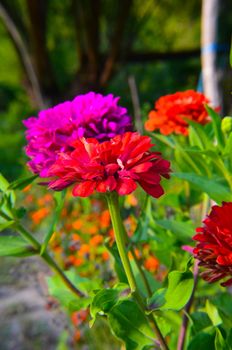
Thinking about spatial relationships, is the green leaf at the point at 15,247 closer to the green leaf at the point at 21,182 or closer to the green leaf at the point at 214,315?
the green leaf at the point at 21,182

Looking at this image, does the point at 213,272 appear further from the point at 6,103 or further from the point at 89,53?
the point at 6,103

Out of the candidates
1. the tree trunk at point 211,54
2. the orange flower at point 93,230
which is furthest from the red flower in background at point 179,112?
the orange flower at point 93,230

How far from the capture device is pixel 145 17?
6.48 meters

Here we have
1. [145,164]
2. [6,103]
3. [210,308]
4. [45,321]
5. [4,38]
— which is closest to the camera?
[145,164]

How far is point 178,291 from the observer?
21.7 inches

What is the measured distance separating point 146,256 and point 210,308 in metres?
0.76

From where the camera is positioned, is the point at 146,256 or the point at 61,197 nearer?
the point at 61,197

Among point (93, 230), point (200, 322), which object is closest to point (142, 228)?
point (200, 322)


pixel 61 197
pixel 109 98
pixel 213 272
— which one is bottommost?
pixel 213 272

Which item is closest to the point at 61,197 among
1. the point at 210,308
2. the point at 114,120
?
the point at 114,120

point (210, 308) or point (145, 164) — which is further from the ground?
point (145, 164)

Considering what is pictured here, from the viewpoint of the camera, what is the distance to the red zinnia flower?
43 cm

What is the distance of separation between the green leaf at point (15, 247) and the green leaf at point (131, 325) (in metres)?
0.17

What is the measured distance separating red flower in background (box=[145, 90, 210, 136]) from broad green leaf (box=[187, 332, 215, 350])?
1.02ft
